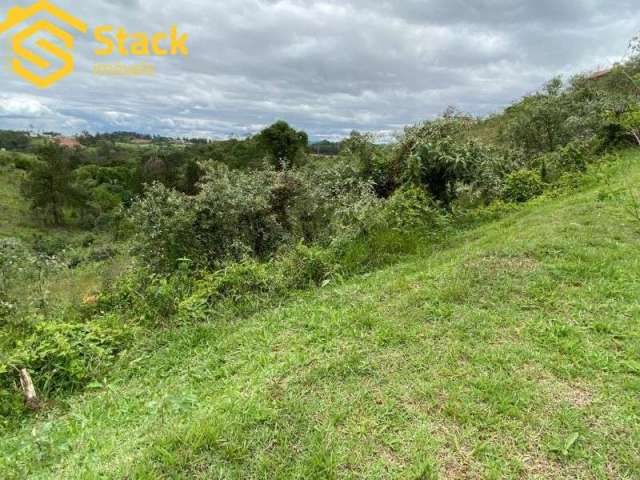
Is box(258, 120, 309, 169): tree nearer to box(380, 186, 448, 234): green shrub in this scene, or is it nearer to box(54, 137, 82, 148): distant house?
box(380, 186, 448, 234): green shrub

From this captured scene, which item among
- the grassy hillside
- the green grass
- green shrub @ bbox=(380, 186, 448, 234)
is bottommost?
the grassy hillside

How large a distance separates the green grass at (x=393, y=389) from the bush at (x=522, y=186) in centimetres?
383

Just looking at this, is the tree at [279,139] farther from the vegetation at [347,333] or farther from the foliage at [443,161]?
the foliage at [443,161]

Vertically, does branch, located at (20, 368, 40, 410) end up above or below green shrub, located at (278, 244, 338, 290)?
below

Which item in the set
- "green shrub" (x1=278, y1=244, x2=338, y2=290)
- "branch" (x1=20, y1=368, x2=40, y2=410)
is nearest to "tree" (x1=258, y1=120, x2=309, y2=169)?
"green shrub" (x1=278, y1=244, x2=338, y2=290)

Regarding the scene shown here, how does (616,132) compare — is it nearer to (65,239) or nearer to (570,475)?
(570,475)

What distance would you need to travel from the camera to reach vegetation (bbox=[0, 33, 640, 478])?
1787mm

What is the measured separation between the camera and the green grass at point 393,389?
172 centimetres

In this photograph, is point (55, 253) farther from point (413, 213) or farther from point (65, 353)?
point (413, 213)

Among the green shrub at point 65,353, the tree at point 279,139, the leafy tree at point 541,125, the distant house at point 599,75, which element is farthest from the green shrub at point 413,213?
the tree at point 279,139

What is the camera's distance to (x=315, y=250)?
470 centimetres

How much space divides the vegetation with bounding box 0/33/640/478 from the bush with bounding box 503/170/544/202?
0.75 feet

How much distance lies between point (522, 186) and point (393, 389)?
21.8 ft

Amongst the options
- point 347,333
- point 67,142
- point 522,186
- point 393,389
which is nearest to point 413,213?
point 347,333
